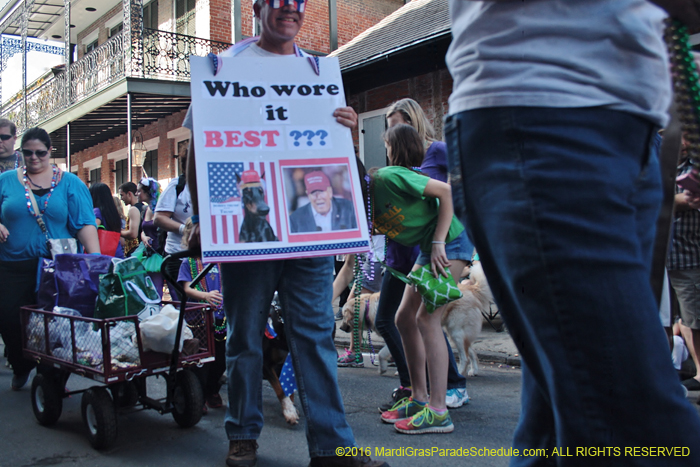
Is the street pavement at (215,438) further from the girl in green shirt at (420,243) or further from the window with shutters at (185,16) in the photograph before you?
the window with shutters at (185,16)

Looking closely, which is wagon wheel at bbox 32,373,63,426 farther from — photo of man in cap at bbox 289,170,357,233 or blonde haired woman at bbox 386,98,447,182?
blonde haired woman at bbox 386,98,447,182

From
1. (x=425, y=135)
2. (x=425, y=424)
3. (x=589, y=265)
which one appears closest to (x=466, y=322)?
(x=425, y=135)

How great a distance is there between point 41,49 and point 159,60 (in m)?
7.51

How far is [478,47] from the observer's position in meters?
1.14

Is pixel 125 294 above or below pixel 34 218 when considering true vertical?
below

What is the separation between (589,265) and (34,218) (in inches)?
195

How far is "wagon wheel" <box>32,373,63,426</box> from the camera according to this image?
12.8 feet

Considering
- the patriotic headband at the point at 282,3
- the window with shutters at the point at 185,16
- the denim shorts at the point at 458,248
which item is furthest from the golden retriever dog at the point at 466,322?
the window with shutters at the point at 185,16

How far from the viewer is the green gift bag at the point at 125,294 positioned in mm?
3701

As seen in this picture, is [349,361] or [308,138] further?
[349,361]

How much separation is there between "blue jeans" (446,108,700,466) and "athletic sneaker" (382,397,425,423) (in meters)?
2.79

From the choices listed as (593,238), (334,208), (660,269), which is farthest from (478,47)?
(334,208)

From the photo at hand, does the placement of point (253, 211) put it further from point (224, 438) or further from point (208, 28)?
point (208, 28)

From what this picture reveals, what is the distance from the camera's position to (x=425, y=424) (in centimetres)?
361
